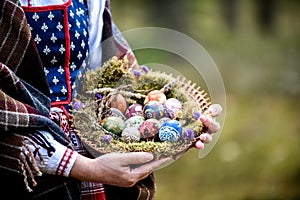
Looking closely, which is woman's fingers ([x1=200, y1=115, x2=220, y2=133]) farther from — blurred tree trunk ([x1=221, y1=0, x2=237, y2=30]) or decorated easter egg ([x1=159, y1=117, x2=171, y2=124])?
blurred tree trunk ([x1=221, y1=0, x2=237, y2=30])

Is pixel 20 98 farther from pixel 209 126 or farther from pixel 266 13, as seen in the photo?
pixel 266 13

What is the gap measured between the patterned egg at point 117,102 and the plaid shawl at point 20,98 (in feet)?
0.48

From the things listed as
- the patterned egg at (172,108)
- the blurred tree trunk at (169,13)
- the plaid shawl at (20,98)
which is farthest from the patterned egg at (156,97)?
the blurred tree trunk at (169,13)

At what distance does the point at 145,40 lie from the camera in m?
1.87

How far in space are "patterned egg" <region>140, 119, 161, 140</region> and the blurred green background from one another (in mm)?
294

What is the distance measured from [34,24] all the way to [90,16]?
0.23m

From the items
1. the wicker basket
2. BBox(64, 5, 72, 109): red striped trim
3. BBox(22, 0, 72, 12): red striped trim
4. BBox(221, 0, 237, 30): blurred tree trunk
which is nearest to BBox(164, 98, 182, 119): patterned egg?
the wicker basket

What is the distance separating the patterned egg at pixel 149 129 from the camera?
181 centimetres

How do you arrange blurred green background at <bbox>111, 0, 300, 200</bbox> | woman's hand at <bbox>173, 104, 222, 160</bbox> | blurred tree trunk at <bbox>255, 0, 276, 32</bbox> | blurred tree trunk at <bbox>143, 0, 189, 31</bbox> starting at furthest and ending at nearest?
blurred tree trunk at <bbox>255, 0, 276, 32</bbox> → blurred tree trunk at <bbox>143, 0, 189, 31</bbox> → blurred green background at <bbox>111, 0, 300, 200</bbox> → woman's hand at <bbox>173, 104, 222, 160</bbox>

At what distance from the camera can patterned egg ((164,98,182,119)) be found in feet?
6.23

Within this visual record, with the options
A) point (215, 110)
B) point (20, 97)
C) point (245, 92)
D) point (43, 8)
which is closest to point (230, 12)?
point (245, 92)

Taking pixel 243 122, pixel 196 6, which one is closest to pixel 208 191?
pixel 243 122

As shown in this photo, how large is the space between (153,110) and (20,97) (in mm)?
321

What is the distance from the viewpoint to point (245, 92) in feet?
22.9
